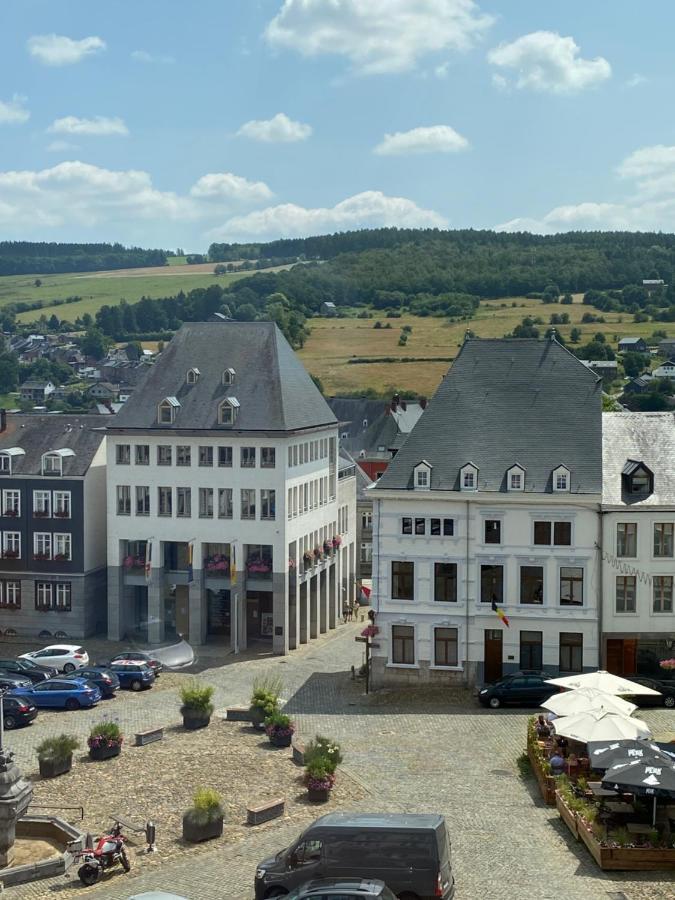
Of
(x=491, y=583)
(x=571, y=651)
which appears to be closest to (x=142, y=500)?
(x=491, y=583)

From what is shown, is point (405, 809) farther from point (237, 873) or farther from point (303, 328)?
point (303, 328)

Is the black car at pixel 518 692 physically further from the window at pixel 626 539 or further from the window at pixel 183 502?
the window at pixel 183 502

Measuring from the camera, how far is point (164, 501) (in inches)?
2734

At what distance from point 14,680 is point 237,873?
26366 millimetres

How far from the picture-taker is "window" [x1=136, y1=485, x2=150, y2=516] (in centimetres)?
6956

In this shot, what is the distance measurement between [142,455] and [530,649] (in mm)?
25221

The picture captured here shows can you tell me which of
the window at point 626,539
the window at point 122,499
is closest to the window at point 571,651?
the window at point 626,539

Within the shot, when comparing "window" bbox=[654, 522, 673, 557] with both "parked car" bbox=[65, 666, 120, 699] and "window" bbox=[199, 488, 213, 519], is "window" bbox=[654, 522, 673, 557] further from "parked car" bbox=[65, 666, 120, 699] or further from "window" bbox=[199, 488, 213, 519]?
"parked car" bbox=[65, 666, 120, 699]

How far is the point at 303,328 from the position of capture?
188625 millimetres

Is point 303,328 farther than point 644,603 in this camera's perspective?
Yes

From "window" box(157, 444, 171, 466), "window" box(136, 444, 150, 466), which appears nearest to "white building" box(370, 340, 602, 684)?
"window" box(157, 444, 171, 466)

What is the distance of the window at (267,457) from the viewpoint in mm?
67812

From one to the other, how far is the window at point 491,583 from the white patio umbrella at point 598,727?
55.2 ft

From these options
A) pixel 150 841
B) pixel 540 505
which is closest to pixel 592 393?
pixel 540 505
